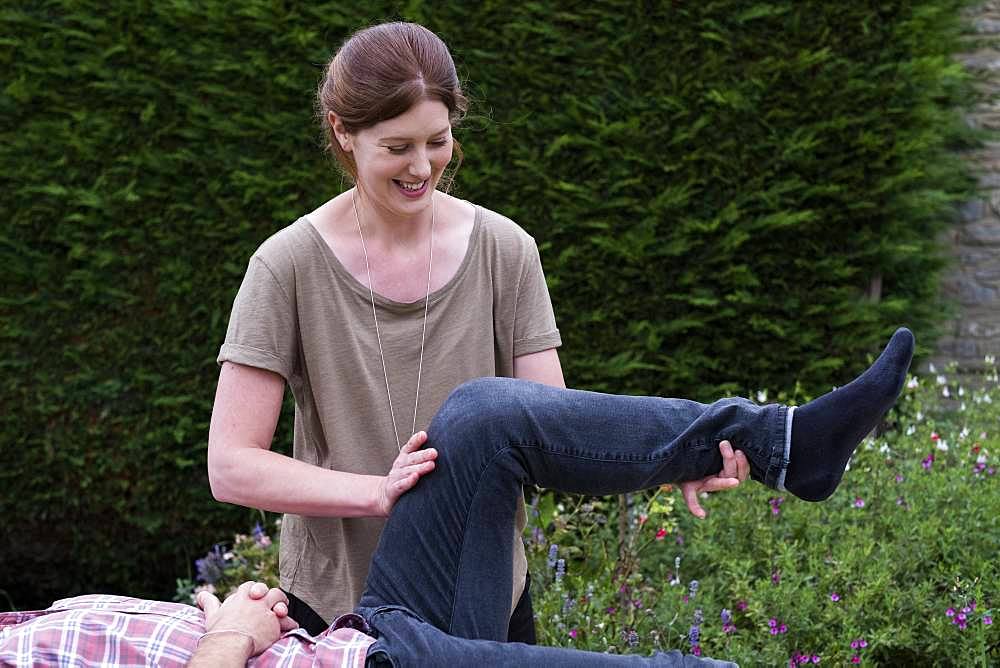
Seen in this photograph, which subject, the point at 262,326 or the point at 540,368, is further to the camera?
the point at 540,368

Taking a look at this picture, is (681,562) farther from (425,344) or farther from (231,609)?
(231,609)

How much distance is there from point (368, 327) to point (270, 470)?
348 millimetres

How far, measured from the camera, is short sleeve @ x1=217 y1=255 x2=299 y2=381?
2.01 metres

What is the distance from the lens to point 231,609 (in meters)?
1.85

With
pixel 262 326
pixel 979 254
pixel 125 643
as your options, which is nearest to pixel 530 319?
pixel 262 326

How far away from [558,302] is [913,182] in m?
1.46

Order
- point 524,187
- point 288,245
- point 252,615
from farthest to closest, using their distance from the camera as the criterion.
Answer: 1. point 524,187
2. point 288,245
3. point 252,615

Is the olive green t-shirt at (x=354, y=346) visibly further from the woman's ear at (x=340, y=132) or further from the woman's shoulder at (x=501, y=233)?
the woman's ear at (x=340, y=132)

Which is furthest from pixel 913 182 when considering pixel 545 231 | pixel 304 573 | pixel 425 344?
pixel 304 573

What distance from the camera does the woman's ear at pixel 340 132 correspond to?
2.08 m

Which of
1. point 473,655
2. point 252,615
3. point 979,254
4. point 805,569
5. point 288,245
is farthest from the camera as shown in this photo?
point 979,254

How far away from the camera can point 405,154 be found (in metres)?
2.02

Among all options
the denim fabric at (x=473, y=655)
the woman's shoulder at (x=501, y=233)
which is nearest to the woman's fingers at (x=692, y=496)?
the denim fabric at (x=473, y=655)

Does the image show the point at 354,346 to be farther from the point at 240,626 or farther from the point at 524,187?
the point at 524,187
